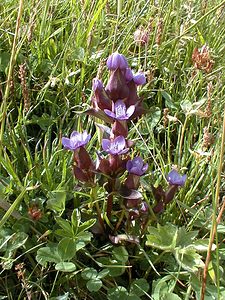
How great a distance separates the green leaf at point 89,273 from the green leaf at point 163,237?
0.13 meters

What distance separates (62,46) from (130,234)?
731 mm

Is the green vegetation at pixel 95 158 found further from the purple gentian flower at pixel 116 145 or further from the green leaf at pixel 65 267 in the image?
the purple gentian flower at pixel 116 145

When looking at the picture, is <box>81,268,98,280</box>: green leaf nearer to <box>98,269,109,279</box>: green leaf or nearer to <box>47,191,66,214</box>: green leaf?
<box>98,269,109,279</box>: green leaf

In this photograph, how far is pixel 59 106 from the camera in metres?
1.54

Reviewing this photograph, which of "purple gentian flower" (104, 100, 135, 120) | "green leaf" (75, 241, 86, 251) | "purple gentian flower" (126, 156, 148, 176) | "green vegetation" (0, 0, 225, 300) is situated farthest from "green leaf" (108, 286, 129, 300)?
"purple gentian flower" (104, 100, 135, 120)

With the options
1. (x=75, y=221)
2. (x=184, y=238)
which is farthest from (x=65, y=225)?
(x=184, y=238)

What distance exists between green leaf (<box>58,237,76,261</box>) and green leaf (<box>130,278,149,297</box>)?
0.47 ft

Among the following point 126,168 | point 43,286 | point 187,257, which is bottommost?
point 43,286

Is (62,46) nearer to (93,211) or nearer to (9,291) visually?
(93,211)

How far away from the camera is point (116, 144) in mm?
1115

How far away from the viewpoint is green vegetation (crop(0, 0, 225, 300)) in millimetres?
1118

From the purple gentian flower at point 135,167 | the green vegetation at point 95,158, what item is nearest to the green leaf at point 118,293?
the green vegetation at point 95,158

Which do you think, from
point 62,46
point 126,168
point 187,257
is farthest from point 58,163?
point 62,46

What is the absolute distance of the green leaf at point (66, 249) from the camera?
3.62ft
